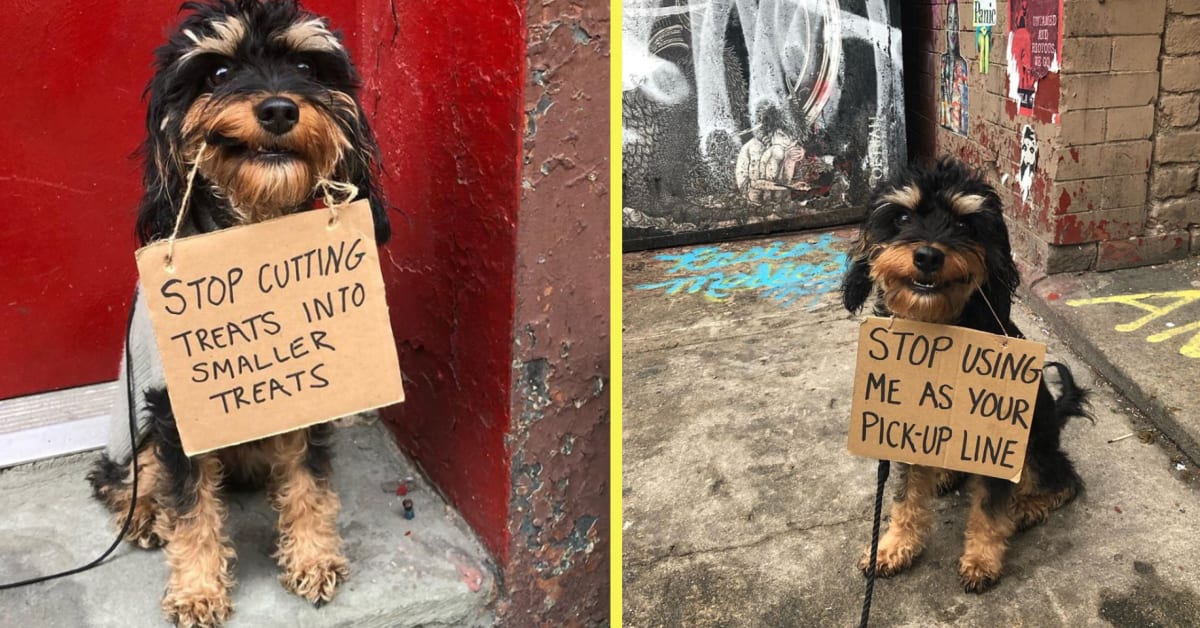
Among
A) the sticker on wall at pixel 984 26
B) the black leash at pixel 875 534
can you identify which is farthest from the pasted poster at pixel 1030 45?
the black leash at pixel 875 534

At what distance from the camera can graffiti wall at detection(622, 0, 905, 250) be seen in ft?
22.1

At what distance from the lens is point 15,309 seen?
3.14m

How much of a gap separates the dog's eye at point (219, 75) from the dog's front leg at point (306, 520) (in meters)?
0.99

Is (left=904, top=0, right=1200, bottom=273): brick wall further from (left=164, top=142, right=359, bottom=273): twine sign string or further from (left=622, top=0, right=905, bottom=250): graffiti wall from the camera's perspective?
(left=164, top=142, right=359, bottom=273): twine sign string

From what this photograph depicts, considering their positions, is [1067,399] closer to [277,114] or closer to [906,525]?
[906,525]

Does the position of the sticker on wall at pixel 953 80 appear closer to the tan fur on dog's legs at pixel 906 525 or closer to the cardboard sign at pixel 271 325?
the tan fur on dog's legs at pixel 906 525

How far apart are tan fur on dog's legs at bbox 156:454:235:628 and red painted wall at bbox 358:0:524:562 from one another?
73 cm

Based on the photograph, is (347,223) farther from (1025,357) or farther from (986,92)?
(986,92)

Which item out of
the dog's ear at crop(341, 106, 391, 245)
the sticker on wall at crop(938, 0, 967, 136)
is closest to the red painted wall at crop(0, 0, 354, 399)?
the dog's ear at crop(341, 106, 391, 245)

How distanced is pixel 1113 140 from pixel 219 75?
484cm

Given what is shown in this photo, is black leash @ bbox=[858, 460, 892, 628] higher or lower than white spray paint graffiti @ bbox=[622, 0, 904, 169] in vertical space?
lower

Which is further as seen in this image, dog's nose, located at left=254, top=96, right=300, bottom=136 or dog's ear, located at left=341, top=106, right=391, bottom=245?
dog's ear, located at left=341, top=106, right=391, bottom=245

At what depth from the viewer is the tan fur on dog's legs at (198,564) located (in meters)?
2.48

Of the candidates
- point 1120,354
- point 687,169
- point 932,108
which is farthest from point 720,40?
point 1120,354
